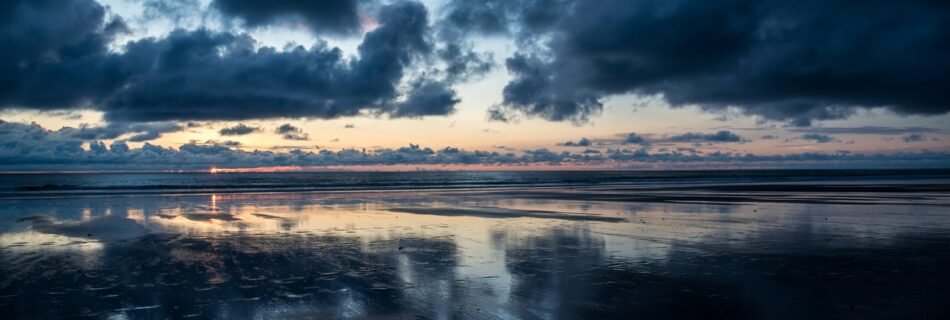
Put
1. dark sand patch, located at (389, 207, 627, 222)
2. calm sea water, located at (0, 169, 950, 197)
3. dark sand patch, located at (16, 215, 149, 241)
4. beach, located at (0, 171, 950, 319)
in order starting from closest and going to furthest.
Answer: beach, located at (0, 171, 950, 319)
dark sand patch, located at (16, 215, 149, 241)
dark sand patch, located at (389, 207, 627, 222)
calm sea water, located at (0, 169, 950, 197)

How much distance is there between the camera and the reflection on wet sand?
877 cm

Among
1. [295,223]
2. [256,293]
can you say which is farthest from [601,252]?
[295,223]

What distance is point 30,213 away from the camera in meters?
28.2

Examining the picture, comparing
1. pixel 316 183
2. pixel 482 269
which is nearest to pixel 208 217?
pixel 482 269

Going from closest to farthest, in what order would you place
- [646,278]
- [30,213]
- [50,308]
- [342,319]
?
[342,319] → [50,308] → [646,278] → [30,213]

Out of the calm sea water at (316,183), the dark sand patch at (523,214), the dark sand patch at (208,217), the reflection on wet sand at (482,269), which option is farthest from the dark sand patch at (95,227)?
the calm sea water at (316,183)

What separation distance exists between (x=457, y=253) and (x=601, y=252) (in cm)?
341

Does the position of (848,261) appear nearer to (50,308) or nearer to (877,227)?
(877,227)

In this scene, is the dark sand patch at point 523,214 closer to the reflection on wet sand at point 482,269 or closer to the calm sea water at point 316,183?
the reflection on wet sand at point 482,269

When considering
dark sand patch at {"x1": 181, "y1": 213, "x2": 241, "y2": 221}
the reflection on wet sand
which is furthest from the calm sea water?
the reflection on wet sand

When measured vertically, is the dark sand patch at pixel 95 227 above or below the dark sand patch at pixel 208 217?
above

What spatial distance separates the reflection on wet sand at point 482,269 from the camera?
28.8ft

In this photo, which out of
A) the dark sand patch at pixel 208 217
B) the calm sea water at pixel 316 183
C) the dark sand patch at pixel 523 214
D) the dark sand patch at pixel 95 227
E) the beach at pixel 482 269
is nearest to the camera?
the beach at pixel 482 269

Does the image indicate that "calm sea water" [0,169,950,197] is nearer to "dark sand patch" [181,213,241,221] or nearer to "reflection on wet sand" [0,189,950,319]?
"dark sand patch" [181,213,241,221]
